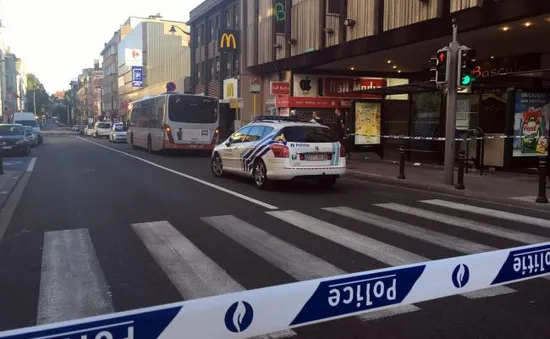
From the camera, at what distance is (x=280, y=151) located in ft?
→ 37.2

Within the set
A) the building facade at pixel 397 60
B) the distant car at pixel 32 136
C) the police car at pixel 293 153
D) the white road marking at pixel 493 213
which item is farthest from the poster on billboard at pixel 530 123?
the distant car at pixel 32 136

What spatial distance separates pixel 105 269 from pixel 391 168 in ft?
42.5

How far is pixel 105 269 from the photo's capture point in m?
5.55

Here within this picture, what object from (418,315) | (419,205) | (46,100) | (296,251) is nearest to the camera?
(418,315)

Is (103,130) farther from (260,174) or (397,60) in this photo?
(260,174)

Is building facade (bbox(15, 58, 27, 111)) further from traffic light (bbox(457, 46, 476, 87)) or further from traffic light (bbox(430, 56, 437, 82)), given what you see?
traffic light (bbox(457, 46, 476, 87))

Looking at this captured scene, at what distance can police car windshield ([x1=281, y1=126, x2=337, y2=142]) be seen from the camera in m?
11.5

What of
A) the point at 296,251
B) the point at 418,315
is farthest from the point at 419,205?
the point at 418,315

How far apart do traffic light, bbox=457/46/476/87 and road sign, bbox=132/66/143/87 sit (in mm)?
60509

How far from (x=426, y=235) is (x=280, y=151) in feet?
15.5

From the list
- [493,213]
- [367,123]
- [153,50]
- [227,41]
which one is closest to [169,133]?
[367,123]

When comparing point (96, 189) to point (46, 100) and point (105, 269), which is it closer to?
point (105, 269)

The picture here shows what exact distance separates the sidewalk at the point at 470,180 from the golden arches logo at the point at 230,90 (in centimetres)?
1648

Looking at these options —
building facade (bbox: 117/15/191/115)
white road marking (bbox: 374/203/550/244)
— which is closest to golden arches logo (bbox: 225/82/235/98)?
white road marking (bbox: 374/203/550/244)
